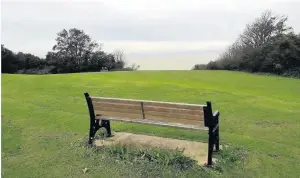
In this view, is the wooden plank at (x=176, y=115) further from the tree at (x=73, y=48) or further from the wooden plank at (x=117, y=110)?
the tree at (x=73, y=48)

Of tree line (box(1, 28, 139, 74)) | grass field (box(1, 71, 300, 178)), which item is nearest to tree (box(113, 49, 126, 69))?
tree line (box(1, 28, 139, 74))

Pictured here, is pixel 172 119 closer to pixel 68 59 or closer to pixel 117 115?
pixel 117 115

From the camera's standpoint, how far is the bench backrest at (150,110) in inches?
174

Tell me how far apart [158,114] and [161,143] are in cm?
75

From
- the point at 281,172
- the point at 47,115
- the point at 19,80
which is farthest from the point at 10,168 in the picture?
the point at 19,80

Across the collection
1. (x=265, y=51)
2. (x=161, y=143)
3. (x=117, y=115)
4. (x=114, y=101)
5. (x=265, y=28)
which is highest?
(x=265, y=28)

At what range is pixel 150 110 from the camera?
4.82 meters

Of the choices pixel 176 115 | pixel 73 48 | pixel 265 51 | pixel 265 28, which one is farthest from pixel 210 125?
pixel 73 48

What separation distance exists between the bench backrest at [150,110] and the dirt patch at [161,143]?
0.53 m

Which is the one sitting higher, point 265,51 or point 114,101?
point 265,51

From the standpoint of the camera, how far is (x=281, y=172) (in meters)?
4.16

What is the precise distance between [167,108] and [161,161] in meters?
0.82

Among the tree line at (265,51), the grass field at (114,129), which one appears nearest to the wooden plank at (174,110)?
the grass field at (114,129)

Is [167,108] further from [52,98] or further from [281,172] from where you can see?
[52,98]
